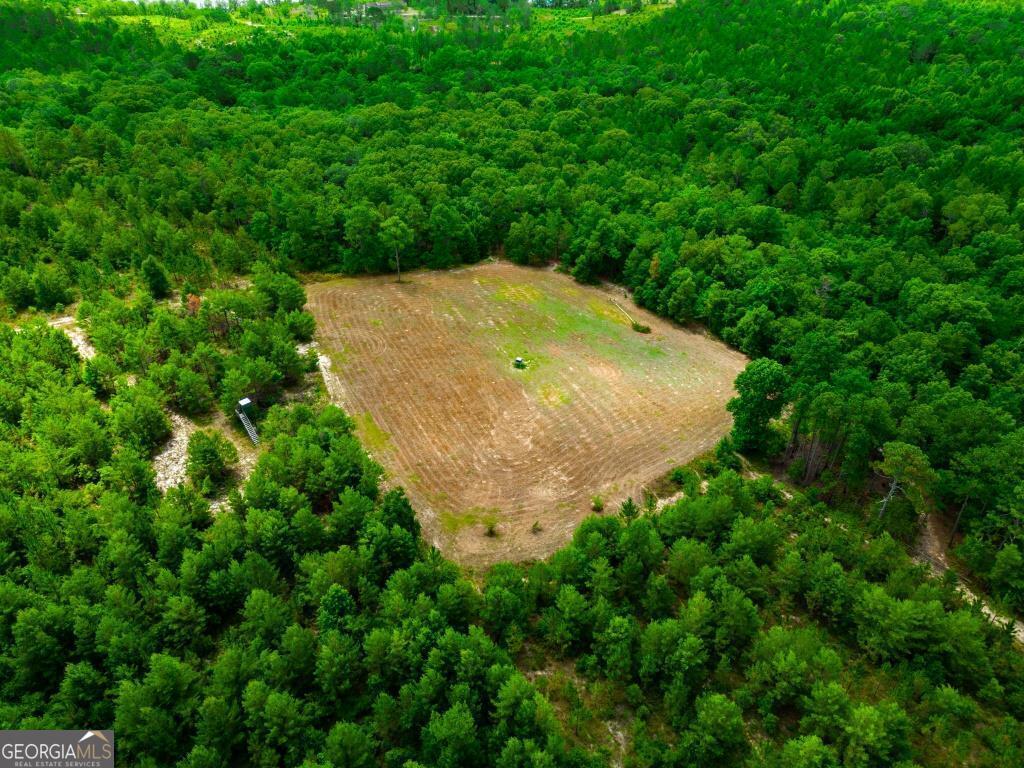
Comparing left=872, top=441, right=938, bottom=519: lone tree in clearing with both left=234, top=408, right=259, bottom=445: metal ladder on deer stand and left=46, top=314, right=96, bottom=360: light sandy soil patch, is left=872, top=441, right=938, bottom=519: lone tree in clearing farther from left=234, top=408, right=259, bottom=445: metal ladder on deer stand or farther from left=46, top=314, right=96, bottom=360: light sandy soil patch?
left=46, top=314, right=96, bottom=360: light sandy soil patch

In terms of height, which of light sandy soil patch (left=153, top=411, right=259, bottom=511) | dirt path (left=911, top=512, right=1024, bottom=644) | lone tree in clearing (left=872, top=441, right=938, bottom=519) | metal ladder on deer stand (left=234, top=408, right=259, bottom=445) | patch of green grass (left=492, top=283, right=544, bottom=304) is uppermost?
lone tree in clearing (left=872, top=441, right=938, bottom=519)

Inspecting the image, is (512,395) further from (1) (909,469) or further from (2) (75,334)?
(2) (75,334)

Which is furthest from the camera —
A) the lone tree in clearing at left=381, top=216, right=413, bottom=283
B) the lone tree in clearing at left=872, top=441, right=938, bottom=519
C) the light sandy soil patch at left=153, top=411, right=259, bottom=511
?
the lone tree in clearing at left=381, top=216, right=413, bottom=283

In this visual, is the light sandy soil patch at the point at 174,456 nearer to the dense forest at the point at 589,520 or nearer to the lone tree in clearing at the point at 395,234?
the dense forest at the point at 589,520

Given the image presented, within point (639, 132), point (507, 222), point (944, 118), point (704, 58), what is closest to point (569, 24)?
point (704, 58)

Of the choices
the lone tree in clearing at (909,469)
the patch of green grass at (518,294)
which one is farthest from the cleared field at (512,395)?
the lone tree in clearing at (909,469)

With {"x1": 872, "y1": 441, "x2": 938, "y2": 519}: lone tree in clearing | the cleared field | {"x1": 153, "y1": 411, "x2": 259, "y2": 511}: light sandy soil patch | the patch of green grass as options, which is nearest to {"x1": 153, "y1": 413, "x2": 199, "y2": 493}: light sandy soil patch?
{"x1": 153, "y1": 411, "x2": 259, "y2": 511}: light sandy soil patch

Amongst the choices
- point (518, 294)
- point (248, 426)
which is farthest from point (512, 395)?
point (248, 426)
